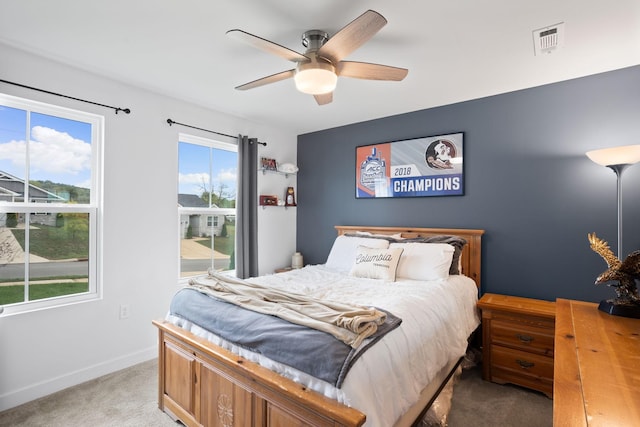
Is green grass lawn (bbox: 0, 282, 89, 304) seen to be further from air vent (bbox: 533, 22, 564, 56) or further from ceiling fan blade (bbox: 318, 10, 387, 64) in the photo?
air vent (bbox: 533, 22, 564, 56)

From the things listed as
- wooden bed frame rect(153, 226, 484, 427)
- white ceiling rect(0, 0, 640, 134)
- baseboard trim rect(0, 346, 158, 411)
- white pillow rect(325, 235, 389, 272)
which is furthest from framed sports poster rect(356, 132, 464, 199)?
baseboard trim rect(0, 346, 158, 411)

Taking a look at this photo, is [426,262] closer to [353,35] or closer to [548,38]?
[548,38]

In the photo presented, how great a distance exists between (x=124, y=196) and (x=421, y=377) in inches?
106

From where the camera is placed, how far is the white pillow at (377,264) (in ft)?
8.71

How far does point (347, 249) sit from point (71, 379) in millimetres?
2526

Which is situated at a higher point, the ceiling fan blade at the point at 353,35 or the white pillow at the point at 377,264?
the ceiling fan blade at the point at 353,35

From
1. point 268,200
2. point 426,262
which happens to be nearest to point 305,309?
point 426,262

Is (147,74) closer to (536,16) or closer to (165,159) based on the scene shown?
(165,159)

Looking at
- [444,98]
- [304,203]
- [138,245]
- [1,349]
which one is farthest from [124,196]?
[444,98]

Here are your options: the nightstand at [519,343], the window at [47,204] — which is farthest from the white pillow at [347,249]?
the window at [47,204]

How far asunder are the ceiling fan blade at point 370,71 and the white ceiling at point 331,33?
227 mm

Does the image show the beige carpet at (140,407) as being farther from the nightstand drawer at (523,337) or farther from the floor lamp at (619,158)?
the floor lamp at (619,158)

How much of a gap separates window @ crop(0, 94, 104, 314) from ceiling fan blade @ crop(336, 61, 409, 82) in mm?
2108

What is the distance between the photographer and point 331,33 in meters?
1.99
